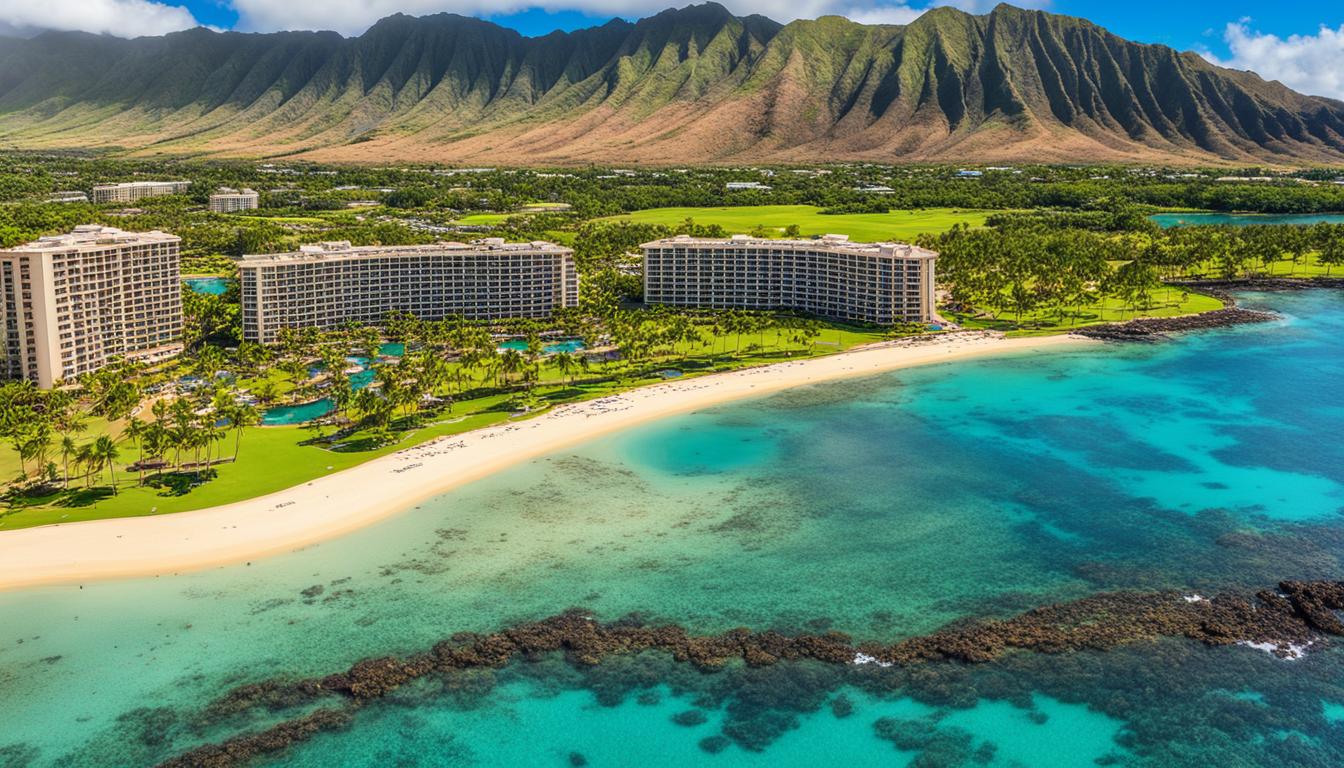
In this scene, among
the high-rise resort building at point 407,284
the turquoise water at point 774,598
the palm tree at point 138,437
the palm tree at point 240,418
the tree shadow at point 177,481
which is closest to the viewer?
the turquoise water at point 774,598

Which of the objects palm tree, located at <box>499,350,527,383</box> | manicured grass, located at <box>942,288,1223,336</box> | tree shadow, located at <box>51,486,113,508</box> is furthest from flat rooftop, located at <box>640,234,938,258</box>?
tree shadow, located at <box>51,486,113,508</box>

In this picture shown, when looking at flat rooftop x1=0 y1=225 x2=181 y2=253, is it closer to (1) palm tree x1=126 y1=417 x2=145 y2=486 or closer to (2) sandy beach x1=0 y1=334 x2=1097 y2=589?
(1) palm tree x1=126 y1=417 x2=145 y2=486

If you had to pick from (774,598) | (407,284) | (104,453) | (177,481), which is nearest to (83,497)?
(104,453)

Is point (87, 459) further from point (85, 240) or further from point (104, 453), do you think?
point (85, 240)

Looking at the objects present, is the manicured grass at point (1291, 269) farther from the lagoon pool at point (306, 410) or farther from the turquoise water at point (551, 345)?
the lagoon pool at point (306, 410)

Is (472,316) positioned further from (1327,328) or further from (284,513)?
(1327,328)

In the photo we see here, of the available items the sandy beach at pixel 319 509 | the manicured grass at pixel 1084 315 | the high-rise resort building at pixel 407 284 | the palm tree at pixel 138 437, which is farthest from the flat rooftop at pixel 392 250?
the manicured grass at pixel 1084 315

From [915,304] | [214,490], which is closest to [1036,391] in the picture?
[915,304]
